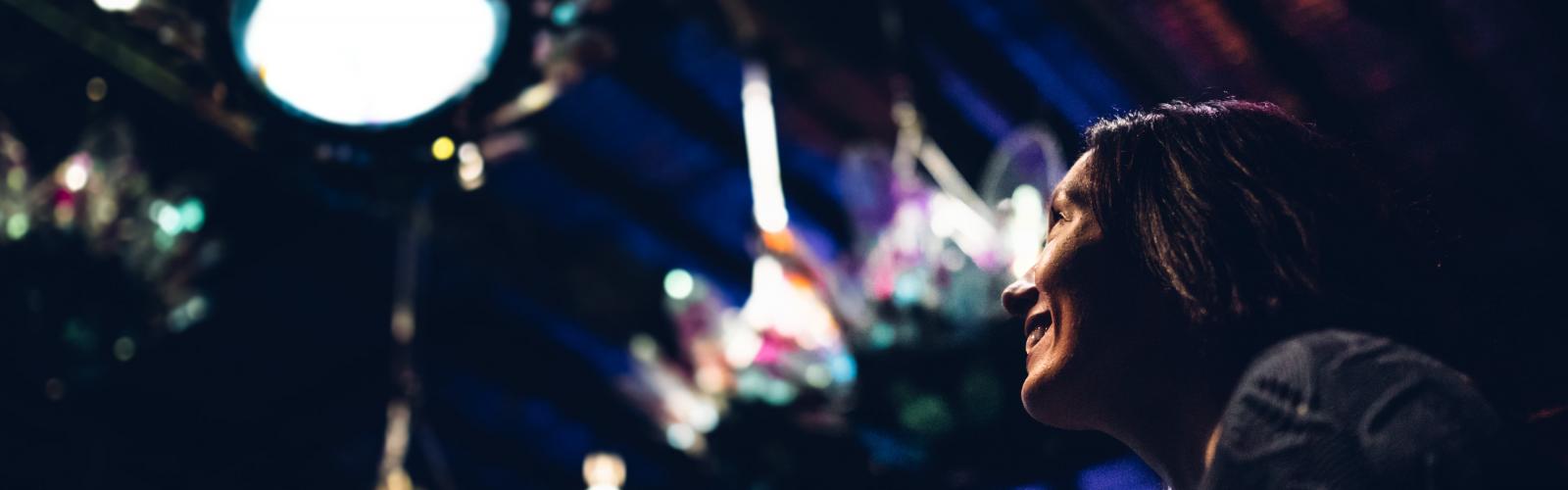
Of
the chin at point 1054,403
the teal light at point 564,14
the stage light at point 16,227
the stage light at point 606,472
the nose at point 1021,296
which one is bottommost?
the chin at point 1054,403

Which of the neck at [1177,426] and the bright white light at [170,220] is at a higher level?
the bright white light at [170,220]

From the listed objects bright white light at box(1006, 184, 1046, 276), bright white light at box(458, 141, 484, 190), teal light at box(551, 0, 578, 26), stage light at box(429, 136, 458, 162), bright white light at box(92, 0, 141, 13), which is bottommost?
bright white light at box(1006, 184, 1046, 276)

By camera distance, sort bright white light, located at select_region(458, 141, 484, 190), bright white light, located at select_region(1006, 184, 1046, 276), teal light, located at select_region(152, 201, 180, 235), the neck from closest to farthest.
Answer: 1. the neck
2. bright white light, located at select_region(458, 141, 484, 190)
3. bright white light, located at select_region(1006, 184, 1046, 276)
4. teal light, located at select_region(152, 201, 180, 235)

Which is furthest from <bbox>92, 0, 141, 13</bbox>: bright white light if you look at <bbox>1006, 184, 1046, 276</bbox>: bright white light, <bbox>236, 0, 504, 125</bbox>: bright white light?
<bbox>1006, 184, 1046, 276</bbox>: bright white light

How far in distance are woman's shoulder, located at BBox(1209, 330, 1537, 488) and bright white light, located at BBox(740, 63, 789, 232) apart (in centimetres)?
311

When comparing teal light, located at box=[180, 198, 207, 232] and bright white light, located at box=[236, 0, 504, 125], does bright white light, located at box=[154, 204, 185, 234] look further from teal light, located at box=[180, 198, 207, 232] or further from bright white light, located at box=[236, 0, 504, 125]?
bright white light, located at box=[236, 0, 504, 125]

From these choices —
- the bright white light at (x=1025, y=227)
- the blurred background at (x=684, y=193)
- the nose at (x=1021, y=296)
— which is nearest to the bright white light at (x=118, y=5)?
the blurred background at (x=684, y=193)

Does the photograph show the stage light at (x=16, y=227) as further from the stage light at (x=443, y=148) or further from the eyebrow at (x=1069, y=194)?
the eyebrow at (x=1069, y=194)

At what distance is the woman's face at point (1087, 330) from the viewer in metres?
1.07

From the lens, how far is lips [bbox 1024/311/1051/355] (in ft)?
3.91

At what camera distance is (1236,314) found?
0.98m

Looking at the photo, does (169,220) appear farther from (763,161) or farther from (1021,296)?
(1021,296)

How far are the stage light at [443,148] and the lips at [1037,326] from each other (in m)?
1.70

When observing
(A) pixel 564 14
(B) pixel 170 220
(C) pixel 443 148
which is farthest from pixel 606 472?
(A) pixel 564 14
